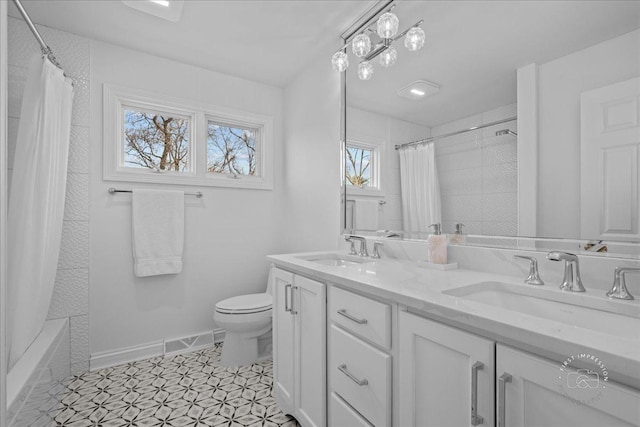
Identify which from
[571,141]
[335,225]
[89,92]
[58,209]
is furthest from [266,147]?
[571,141]

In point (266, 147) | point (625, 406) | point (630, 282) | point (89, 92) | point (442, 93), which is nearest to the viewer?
point (625, 406)

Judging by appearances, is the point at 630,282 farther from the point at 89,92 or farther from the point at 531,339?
the point at 89,92

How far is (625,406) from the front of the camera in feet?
1.57

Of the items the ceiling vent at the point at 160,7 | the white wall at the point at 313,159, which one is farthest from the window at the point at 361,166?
the ceiling vent at the point at 160,7

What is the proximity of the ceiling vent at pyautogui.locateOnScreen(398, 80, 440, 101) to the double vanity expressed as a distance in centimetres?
88

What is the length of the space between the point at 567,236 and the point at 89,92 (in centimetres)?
296

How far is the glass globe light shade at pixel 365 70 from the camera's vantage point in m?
1.78

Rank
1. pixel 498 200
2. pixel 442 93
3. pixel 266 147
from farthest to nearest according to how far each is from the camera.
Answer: pixel 266 147, pixel 442 93, pixel 498 200

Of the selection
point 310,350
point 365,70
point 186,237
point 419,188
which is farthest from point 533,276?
point 186,237

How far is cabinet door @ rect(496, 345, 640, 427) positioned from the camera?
489 millimetres

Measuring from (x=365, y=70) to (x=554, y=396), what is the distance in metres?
1.75

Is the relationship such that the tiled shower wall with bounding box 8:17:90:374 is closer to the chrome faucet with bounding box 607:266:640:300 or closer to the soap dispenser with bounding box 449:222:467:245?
the soap dispenser with bounding box 449:222:467:245

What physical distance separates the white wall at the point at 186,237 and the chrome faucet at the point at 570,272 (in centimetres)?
226

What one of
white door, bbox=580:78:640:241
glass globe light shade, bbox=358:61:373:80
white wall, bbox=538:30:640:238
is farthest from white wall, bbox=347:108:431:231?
white door, bbox=580:78:640:241
